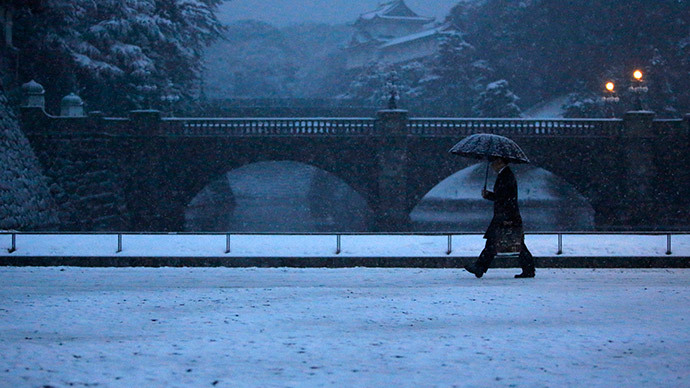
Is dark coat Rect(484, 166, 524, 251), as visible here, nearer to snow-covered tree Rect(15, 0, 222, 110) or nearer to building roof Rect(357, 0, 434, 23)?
snow-covered tree Rect(15, 0, 222, 110)

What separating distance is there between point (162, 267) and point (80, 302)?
4063 mm

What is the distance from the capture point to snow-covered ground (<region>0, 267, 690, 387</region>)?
4.67 metres

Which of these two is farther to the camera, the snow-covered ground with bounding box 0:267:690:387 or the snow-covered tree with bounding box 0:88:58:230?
the snow-covered tree with bounding box 0:88:58:230

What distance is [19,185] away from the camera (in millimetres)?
24438

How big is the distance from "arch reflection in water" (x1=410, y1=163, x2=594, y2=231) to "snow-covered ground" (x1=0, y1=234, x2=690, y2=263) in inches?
788

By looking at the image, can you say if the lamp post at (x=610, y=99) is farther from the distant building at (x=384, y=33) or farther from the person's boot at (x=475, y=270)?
the distant building at (x=384, y=33)

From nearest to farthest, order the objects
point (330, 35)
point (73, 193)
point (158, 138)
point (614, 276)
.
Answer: point (614, 276) < point (73, 193) < point (158, 138) < point (330, 35)

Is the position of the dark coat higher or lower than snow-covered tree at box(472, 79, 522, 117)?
lower

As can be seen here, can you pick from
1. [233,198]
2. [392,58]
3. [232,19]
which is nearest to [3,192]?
[233,198]

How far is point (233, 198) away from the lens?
46.2 metres

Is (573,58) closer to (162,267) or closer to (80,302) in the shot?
(162,267)

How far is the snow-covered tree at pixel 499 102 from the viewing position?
145 ft

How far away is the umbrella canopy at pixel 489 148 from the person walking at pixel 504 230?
0.23 m

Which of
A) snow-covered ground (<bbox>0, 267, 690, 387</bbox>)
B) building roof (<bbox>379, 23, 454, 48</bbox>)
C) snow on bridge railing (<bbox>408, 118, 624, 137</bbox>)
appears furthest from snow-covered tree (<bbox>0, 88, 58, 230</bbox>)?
building roof (<bbox>379, 23, 454, 48</bbox>)
